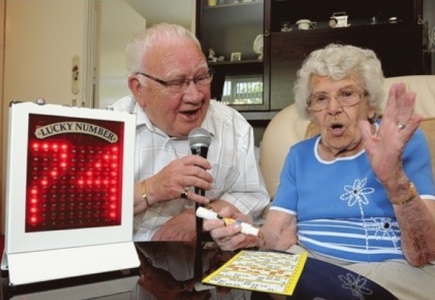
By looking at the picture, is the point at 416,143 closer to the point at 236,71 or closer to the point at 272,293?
the point at 272,293

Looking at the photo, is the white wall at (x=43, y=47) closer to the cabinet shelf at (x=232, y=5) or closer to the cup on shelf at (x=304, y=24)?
the cabinet shelf at (x=232, y=5)

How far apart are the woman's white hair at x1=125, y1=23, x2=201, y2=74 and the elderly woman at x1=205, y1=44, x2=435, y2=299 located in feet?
1.43

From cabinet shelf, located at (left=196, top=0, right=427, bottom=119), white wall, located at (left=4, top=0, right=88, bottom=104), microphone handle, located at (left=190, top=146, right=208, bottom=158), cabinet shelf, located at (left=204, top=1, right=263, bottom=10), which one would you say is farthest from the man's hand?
white wall, located at (left=4, top=0, right=88, bottom=104)

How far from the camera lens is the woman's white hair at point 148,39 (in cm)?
135

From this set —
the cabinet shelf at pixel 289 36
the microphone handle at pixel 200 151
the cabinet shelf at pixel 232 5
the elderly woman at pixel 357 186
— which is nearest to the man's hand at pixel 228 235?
the elderly woman at pixel 357 186

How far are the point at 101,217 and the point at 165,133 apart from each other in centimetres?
63

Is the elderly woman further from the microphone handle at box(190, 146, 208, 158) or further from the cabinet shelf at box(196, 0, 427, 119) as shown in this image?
the cabinet shelf at box(196, 0, 427, 119)

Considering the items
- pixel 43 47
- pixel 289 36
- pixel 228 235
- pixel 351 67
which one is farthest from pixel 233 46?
pixel 228 235

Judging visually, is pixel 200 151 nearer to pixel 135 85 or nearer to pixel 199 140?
pixel 199 140

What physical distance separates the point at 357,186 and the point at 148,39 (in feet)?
2.69

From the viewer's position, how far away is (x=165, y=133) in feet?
4.69

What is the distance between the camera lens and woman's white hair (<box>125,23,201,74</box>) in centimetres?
135

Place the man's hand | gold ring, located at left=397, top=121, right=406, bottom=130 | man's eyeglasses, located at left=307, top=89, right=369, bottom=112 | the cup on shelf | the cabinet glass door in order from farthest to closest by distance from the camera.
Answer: the cabinet glass door → the cup on shelf → man's eyeglasses, located at left=307, top=89, right=369, bottom=112 → the man's hand → gold ring, located at left=397, top=121, right=406, bottom=130

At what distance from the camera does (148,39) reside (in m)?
1.36
